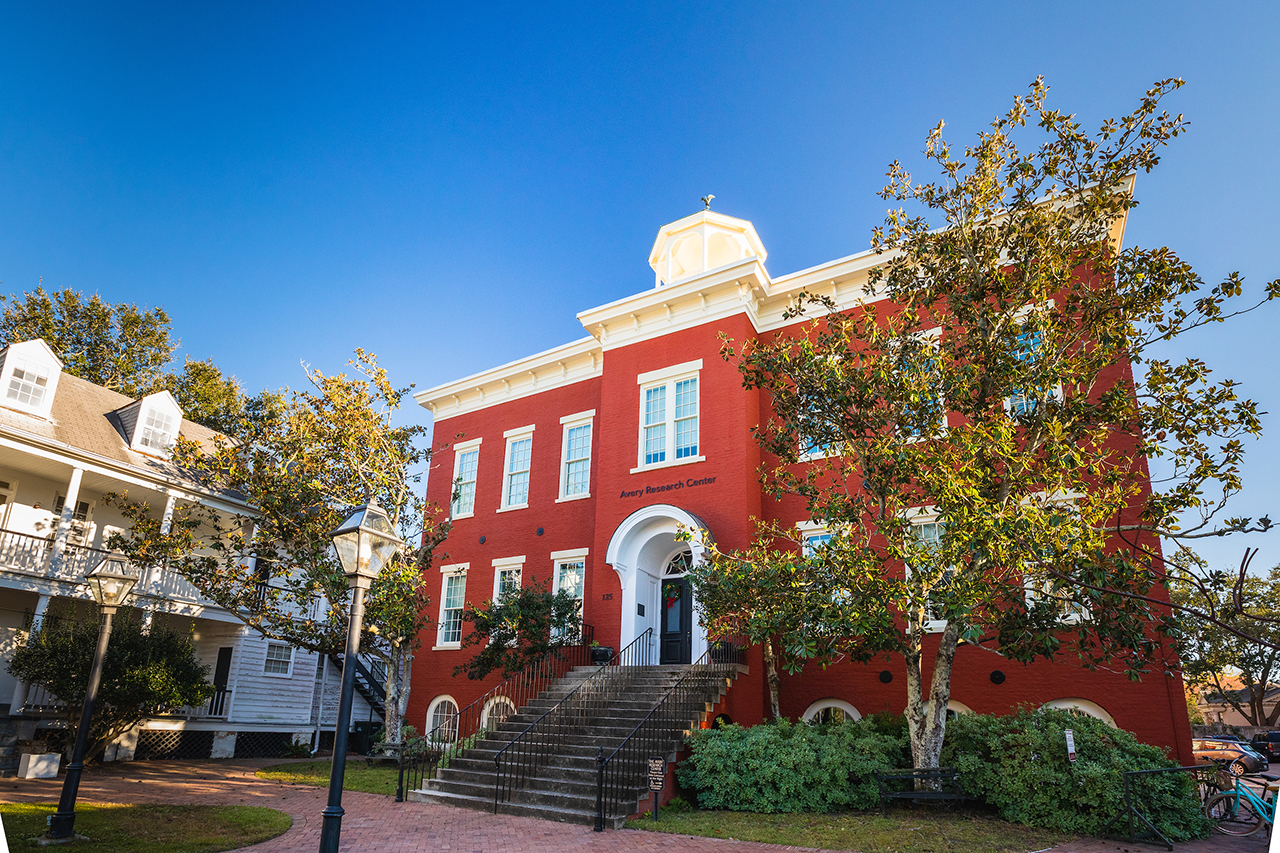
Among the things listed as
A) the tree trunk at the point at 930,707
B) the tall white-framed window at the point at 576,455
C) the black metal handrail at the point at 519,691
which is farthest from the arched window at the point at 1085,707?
the tall white-framed window at the point at 576,455

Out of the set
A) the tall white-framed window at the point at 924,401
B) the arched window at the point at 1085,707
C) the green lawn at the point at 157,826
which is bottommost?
the green lawn at the point at 157,826

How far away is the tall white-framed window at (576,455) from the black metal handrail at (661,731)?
648 cm

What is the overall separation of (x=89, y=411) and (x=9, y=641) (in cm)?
595

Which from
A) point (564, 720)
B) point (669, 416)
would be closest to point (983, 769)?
point (564, 720)

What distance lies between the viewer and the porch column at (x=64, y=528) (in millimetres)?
16906

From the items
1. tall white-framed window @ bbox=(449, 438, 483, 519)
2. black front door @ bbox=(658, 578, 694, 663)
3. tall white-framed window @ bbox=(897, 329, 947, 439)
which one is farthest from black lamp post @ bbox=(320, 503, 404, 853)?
tall white-framed window @ bbox=(449, 438, 483, 519)

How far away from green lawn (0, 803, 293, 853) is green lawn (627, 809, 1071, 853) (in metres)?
4.85

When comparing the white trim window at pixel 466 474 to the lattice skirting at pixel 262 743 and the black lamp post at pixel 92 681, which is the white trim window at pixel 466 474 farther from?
the black lamp post at pixel 92 681

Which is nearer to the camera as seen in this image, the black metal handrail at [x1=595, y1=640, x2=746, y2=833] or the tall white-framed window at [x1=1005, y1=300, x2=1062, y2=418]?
the black metal handrail at [x1=595, y1=640, x2=746, y2=833]

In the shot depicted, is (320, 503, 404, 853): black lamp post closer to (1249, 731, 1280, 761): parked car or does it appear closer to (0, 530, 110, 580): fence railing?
(0, 530, 110, 580): fence railing

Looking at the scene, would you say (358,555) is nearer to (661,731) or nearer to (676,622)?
(661,731)

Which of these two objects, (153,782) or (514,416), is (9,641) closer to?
(153,782)

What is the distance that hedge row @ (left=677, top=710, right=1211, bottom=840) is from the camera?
377 inches

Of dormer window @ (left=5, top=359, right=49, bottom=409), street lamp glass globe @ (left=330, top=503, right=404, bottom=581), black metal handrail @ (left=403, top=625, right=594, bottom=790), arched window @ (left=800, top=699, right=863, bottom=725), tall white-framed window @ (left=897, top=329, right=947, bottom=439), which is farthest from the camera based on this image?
dormer window @ (left=5, top=359, right=49, bottom=409)
